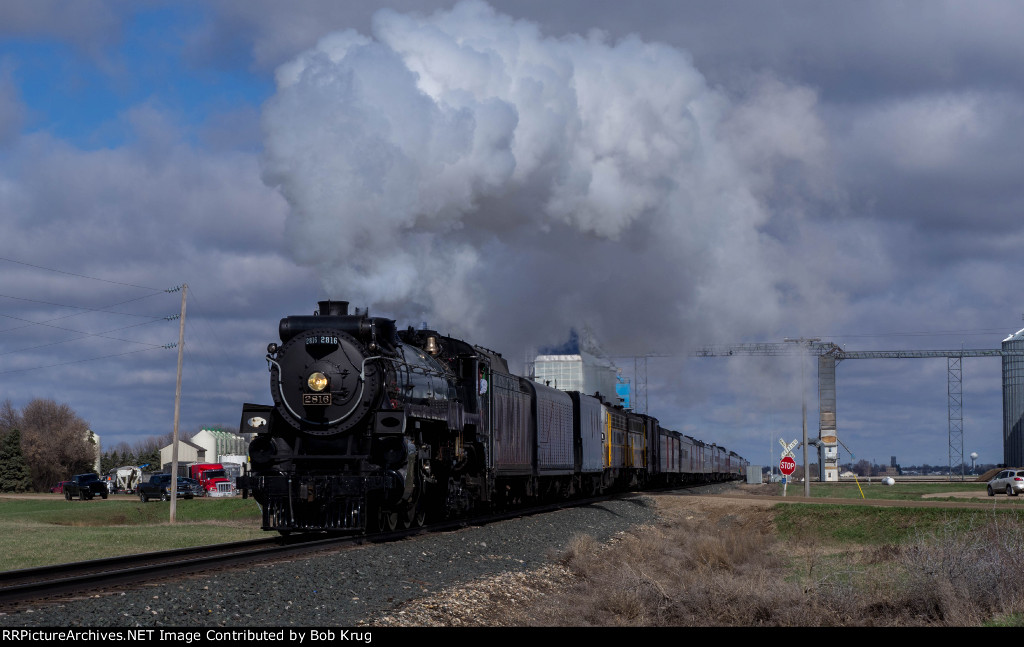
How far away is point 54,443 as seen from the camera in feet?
388

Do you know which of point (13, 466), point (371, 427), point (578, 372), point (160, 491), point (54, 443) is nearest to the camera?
point (371, 427)

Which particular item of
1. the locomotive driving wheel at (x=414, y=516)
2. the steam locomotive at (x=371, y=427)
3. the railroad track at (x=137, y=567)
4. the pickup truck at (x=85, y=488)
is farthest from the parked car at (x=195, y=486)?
the railroad track at (x=137, y=567)

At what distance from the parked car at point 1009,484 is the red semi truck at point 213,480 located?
4275cm

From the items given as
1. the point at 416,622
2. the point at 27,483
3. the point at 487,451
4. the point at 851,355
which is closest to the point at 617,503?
the point at 487,451

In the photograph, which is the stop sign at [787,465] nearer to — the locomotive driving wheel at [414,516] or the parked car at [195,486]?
the locomotive driving wheel at [414,516]

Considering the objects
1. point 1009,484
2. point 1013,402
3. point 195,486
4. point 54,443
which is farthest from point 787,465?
point 54,443

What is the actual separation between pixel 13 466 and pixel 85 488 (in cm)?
3990

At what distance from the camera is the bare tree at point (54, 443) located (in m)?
116

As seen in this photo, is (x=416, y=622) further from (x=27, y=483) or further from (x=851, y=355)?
(x=851, y=355)

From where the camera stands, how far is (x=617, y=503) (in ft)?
120

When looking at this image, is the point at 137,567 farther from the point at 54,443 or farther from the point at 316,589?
the point at 54,443

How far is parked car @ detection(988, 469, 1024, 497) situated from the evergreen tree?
87114 millimetres

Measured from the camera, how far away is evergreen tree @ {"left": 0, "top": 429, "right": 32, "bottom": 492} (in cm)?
9700
